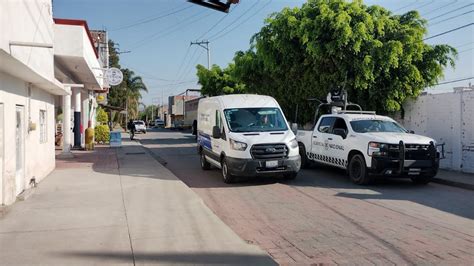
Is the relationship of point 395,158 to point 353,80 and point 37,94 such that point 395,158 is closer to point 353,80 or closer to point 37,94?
point 353,80

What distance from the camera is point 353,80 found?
16953 millimetres

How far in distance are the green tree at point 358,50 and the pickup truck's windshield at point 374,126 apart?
393 cm

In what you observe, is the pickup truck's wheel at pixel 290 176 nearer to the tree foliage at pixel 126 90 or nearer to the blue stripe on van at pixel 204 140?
the blue stripe on van at pixel 204 140

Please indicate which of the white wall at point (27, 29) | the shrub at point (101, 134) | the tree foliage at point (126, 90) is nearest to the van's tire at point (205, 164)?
the white wall at point (27, 29)

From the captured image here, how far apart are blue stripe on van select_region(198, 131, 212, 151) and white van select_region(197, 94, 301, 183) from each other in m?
0.03

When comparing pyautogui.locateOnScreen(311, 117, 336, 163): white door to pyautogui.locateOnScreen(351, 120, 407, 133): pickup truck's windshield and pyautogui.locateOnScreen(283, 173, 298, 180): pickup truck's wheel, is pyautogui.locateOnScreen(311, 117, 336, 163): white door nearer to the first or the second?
pyautogui.locateOnScreen(351, 120, 407, 133): pickup truck's windshield

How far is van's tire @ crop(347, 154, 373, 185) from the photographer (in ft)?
37.1

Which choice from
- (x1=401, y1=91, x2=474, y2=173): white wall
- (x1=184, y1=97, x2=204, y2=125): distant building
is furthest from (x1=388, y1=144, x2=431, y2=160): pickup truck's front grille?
(x1=184, y1=97, x2=204, y2=125): distant building

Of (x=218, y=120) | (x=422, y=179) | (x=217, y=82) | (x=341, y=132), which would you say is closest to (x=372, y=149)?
(x=341, y=132)

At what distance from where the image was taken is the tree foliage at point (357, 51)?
16.2 metres

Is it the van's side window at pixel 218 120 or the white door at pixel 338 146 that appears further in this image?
the van's side window at pixel 218 120

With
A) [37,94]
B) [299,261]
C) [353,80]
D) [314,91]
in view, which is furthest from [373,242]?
[314,91]

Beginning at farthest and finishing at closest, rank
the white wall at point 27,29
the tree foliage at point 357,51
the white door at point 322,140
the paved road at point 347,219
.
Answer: the tree foliage at point 357,51 < the white door at point 322,140 < the white wall at point 27,29 < the paved road at point 347,219

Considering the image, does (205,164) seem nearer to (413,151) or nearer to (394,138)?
(394,138)
